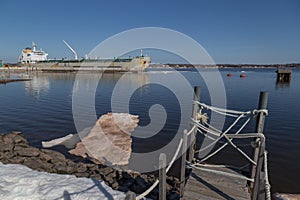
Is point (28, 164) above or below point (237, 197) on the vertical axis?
below

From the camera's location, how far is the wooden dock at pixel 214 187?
4.00 metres

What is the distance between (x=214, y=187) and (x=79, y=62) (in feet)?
269

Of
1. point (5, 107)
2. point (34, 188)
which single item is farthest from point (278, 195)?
point (5, 107)

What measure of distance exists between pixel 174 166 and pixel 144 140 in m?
2.93

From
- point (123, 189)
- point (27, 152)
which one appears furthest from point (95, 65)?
point (123, 189)

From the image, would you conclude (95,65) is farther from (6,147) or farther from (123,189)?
(123,189)

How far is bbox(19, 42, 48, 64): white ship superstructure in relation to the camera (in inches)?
3317

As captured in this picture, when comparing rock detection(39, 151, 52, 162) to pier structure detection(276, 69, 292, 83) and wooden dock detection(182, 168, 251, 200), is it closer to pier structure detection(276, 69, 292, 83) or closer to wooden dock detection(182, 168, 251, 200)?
wooden dock detection(182, 168, 251, 200)

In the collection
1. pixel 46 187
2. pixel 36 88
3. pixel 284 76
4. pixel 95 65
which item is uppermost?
pixel 95 65

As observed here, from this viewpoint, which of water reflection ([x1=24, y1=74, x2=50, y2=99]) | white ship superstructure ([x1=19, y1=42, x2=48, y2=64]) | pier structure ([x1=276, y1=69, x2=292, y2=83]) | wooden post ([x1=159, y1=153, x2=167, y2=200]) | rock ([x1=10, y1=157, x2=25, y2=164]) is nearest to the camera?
wooden post ([x1=159, y1=153, x2=167, y2=200])

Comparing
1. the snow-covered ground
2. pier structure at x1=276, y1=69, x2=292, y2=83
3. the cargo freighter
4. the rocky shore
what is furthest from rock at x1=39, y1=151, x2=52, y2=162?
the cargo freighter

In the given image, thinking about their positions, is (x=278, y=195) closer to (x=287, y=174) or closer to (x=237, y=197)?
(x=287, y=174)

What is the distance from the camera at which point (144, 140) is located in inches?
414

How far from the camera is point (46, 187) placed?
15.3 ft
